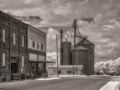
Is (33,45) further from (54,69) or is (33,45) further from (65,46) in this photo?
(65,46)

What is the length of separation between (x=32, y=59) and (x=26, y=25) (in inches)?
308

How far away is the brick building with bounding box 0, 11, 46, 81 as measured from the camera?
42.9m

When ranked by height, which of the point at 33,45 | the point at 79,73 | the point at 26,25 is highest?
the point at 26,25

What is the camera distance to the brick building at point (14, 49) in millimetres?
42872

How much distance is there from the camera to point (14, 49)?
4741 centimetres

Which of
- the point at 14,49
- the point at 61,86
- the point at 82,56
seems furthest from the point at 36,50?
the point at 82,56

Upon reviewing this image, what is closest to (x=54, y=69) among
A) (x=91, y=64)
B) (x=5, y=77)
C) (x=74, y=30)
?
(x=91, y=64)

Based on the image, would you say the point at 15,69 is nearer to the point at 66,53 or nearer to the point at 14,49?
the point at 14,49

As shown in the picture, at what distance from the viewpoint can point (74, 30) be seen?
115312 mm

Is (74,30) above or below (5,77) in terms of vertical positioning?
above

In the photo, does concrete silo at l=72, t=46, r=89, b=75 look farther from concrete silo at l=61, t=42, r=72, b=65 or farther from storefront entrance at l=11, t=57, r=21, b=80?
storefront entrance at l=11, t=57, r=21, b=80

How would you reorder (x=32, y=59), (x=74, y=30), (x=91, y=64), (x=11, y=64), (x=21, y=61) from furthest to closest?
(x=74, y=30), (x=91, y=64), (x=32, y=59), (x=21, y=61), (x=11, y=64)

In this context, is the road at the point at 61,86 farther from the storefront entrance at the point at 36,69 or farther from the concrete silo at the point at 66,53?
the concrete silo at the point at 66,53

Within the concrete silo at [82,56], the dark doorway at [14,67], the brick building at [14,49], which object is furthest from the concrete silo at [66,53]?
the dark doorway at [14,67]
